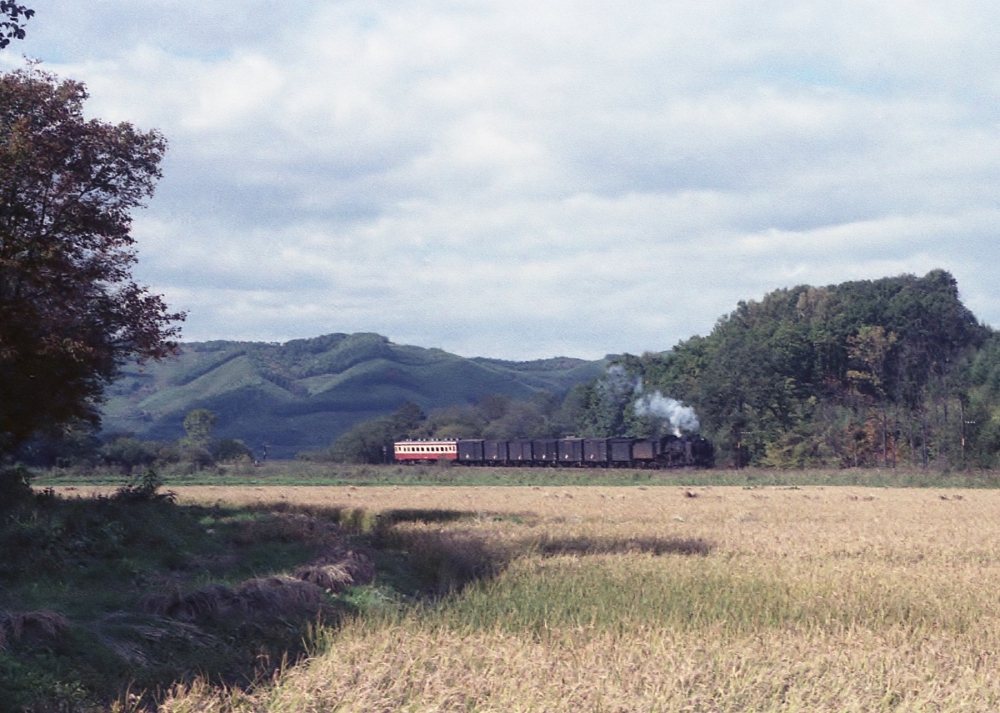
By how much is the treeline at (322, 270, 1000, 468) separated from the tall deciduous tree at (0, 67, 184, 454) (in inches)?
2049

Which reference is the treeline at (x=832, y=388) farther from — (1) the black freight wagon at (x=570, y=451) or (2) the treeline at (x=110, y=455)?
(2) the treeline at (x=110, y=455)

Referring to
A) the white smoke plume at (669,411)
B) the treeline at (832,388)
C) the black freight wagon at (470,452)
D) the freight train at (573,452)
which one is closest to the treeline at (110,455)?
the freight train at (573,452)

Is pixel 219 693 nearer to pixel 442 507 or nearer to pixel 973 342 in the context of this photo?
pixel 442 507

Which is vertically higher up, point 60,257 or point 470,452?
point 60,257

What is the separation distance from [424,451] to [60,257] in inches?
2410

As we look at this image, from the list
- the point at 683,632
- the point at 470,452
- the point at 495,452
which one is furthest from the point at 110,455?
the point at 683,632

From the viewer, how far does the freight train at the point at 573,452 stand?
6575cm

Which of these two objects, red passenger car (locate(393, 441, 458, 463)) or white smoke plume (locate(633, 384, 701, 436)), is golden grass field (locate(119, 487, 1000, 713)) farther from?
white smoke plume (locate(633, 384, 701, 436))

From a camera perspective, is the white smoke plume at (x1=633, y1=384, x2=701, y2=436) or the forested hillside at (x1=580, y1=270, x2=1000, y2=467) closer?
the forested hillside at (x1=580, y1=270, x2=1000, y2=467)

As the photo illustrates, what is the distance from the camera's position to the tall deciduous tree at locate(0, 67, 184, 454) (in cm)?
2005

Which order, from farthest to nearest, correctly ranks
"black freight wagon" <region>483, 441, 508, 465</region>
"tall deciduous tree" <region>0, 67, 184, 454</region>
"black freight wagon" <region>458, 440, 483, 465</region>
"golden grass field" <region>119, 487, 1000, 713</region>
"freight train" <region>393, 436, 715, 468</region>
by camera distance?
"black freight wagon" <region>458, 440, 483, 465</region>, "black freight wagon" <region>483, 441, 508, 465</region>, "freight train" <region>393, 436, 715, 468</region>, "tall deciduous tree" <region>0, 67, 184, 454</region>, "golden grass field" <region>119, 487, 1000, 713</region>

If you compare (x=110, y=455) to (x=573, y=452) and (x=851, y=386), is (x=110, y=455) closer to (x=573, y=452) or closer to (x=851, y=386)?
(x=573, y=452)

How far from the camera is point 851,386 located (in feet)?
283

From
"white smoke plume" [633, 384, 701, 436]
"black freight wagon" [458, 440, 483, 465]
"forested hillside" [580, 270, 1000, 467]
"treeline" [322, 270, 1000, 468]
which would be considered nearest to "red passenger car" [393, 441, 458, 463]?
"black freight wagon" [458, 440, 483, 465]
